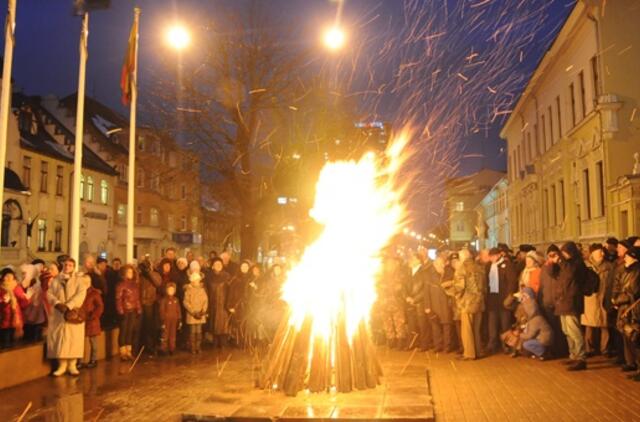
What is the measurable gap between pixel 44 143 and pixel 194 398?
117 ft

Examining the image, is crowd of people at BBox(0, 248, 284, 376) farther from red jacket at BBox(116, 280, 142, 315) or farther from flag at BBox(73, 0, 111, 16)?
flag at BBox(73, 0, 111, 16)

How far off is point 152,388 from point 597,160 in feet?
80.2

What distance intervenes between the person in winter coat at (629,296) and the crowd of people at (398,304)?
17 millimetres

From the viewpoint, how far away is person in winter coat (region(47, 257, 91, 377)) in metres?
11.4

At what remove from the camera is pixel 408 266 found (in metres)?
14.9

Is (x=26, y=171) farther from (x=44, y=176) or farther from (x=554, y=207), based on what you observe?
(x=554, y=207)

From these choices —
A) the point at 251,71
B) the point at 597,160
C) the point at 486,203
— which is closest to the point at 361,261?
the point at 251,71

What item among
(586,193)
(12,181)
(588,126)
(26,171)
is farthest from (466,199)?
(12,181)

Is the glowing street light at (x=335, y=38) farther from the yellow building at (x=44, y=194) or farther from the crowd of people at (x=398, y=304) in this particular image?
the yellow building at (x=44, y=194)

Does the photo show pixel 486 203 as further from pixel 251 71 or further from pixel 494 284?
pixel 494 284

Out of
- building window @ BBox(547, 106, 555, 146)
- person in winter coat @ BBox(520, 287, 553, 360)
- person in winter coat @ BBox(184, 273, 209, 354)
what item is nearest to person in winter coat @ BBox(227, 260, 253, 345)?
person in winter coat @ BBox(184, 273, 209, 354)

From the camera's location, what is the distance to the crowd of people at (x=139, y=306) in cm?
1150

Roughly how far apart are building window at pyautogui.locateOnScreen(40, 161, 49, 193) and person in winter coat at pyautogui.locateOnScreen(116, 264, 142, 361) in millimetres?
28325

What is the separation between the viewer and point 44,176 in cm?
3903
